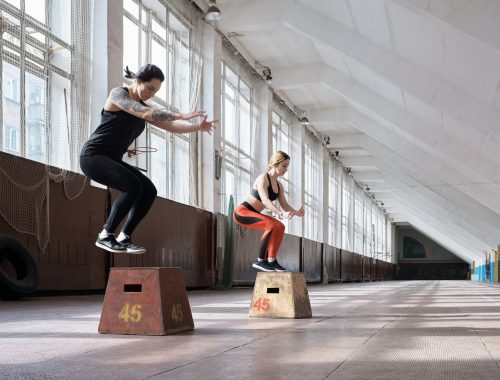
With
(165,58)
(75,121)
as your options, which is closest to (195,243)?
(165,58)

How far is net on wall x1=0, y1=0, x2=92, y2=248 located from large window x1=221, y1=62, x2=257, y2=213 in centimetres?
730

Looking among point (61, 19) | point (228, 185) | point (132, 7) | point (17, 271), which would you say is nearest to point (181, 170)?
point (228, 185)

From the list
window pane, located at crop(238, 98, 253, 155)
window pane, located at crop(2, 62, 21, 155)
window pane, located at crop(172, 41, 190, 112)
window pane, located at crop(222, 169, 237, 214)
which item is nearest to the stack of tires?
window pane, located at crop(2, 62, 21, 155)

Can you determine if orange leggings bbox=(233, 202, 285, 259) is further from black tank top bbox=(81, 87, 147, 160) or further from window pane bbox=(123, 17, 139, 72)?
window pane bbox=(123, 17, 139, 72)

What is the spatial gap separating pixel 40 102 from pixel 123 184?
6.15m

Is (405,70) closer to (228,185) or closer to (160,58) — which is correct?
(160,58)

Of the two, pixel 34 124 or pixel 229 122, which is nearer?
pixel 34 124

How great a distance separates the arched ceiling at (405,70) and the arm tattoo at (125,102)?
535cm

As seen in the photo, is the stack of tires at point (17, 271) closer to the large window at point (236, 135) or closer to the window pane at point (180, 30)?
the window pane at point (180, 30)

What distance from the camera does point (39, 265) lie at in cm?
864

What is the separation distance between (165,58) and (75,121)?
5107 millimetres

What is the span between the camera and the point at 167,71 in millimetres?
14289

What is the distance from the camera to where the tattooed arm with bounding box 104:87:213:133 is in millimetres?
3777

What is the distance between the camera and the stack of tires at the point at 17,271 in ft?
24.7
